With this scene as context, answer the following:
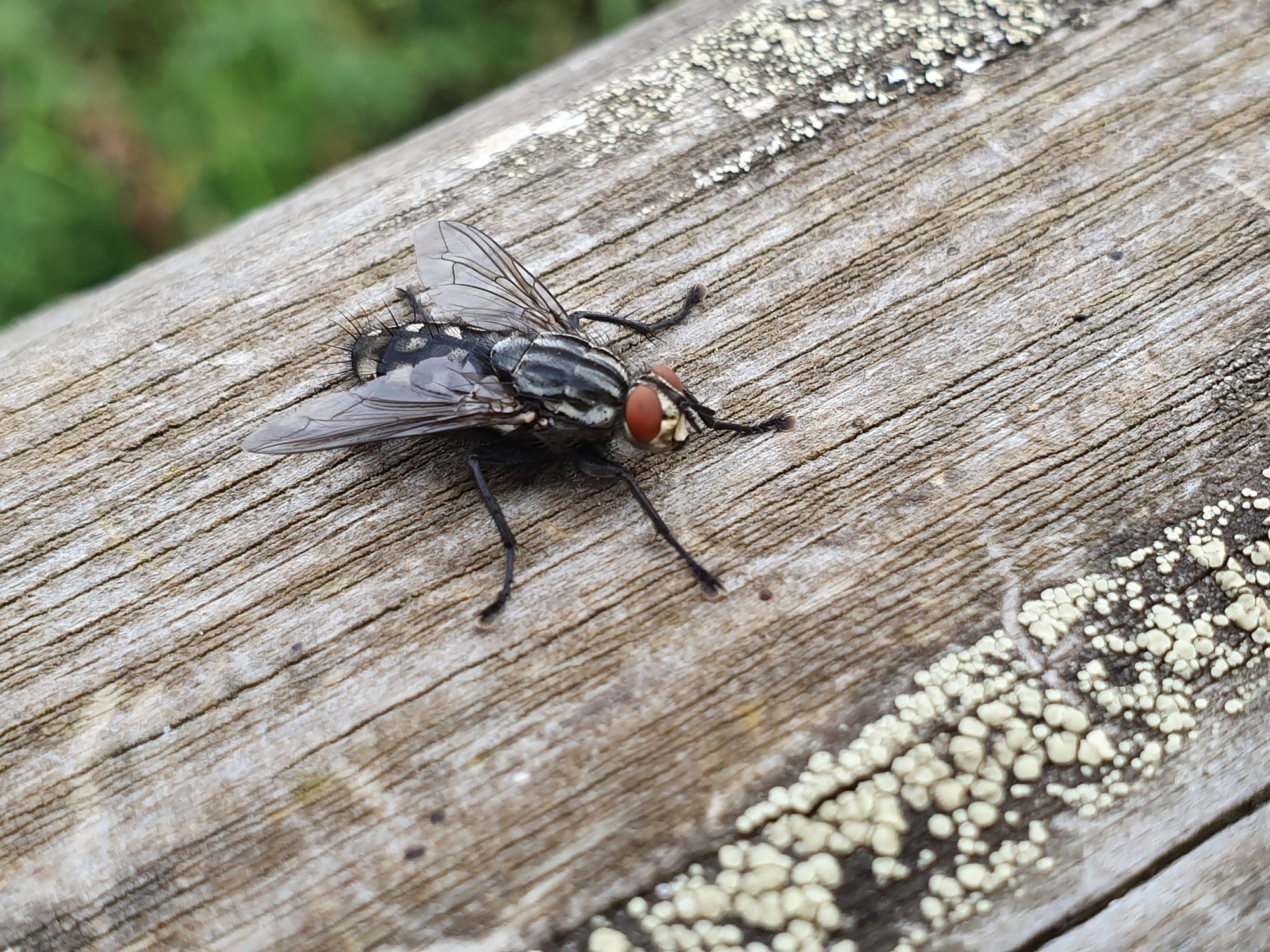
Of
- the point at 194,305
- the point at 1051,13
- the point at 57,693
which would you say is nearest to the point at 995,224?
the point at 1051,13

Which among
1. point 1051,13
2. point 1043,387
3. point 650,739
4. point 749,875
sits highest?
point 1051,13

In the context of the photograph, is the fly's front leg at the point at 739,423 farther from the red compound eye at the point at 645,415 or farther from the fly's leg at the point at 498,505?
the fly's leg at the point at 498,505

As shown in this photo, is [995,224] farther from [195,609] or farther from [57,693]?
[57,693]

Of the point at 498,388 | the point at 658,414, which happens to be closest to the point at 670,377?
the point at 658,414

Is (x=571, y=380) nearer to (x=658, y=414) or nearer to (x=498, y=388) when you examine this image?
(x=498, y=388)

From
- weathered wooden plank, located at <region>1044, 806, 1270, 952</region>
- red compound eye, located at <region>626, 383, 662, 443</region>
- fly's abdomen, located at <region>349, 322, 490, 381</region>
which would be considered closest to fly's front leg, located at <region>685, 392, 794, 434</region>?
red compound eye, located at <region>626, 383, 662, 443</region>

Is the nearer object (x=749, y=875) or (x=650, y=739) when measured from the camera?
(x=749, y=875)

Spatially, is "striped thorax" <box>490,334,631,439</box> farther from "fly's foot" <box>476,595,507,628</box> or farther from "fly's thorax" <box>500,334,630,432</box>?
"fly's foot" <box>476,595,507,628</box>
